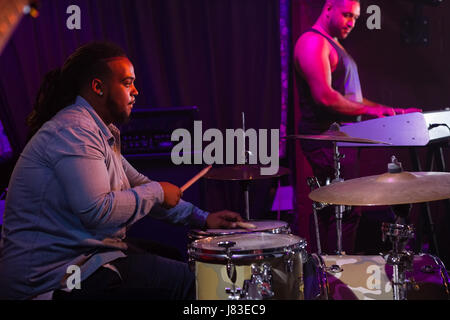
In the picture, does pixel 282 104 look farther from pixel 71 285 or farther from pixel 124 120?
pixel 71 285

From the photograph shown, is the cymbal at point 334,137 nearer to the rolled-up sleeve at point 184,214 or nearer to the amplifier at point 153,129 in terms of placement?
the rolled-up sleeve at point 184,214

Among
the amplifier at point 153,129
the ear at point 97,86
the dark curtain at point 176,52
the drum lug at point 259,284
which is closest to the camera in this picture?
the drum lug at point 259,284

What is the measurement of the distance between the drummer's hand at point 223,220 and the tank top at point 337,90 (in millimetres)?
1724

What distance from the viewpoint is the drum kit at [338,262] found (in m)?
1.68

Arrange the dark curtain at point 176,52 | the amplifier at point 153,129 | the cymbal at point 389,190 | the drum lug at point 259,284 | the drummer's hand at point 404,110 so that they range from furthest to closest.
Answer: the drummer's hand at point 404,110 < the dark curtain at point 176,52 < the amplifier at point 153,129 < the cymbal at point 389,190 < the drum lug at point 259,284

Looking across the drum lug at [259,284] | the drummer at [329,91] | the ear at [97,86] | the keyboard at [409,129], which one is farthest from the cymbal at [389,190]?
the drummer at [329,91]

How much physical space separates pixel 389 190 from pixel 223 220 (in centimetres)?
78

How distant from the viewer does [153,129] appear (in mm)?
A: 3049

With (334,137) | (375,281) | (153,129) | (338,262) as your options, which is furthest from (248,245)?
(153,129)

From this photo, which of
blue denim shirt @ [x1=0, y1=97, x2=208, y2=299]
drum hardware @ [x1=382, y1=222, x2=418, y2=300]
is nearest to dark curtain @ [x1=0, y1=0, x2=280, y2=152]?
blue denim shirt @ [x1=0, y1=97, x2=208, y2=299]

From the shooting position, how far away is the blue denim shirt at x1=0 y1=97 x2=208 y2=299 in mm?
1698

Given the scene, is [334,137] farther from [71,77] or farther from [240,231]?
[71,77]

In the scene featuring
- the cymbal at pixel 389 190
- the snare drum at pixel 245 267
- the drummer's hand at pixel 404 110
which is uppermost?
the drummer's hand at pixel 404 110

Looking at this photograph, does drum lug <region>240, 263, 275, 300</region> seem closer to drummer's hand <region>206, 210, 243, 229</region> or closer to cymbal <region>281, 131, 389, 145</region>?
drummer's hand <region>206, 210, 243, 229</region>
